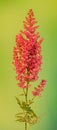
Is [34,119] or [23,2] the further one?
[23,2]

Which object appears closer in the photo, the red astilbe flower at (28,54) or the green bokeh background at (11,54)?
the red astilbe flower at (28,54)

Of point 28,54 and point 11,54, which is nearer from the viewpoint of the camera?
point 28,54

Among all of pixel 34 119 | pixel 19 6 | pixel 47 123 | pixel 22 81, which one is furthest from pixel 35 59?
pixel 47 123

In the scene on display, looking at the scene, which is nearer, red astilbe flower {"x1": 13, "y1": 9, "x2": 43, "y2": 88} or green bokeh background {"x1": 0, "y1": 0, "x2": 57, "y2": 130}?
red astilbe flower {"x1": 13, "y1": 9, "x2": 43, "y2": 88}
